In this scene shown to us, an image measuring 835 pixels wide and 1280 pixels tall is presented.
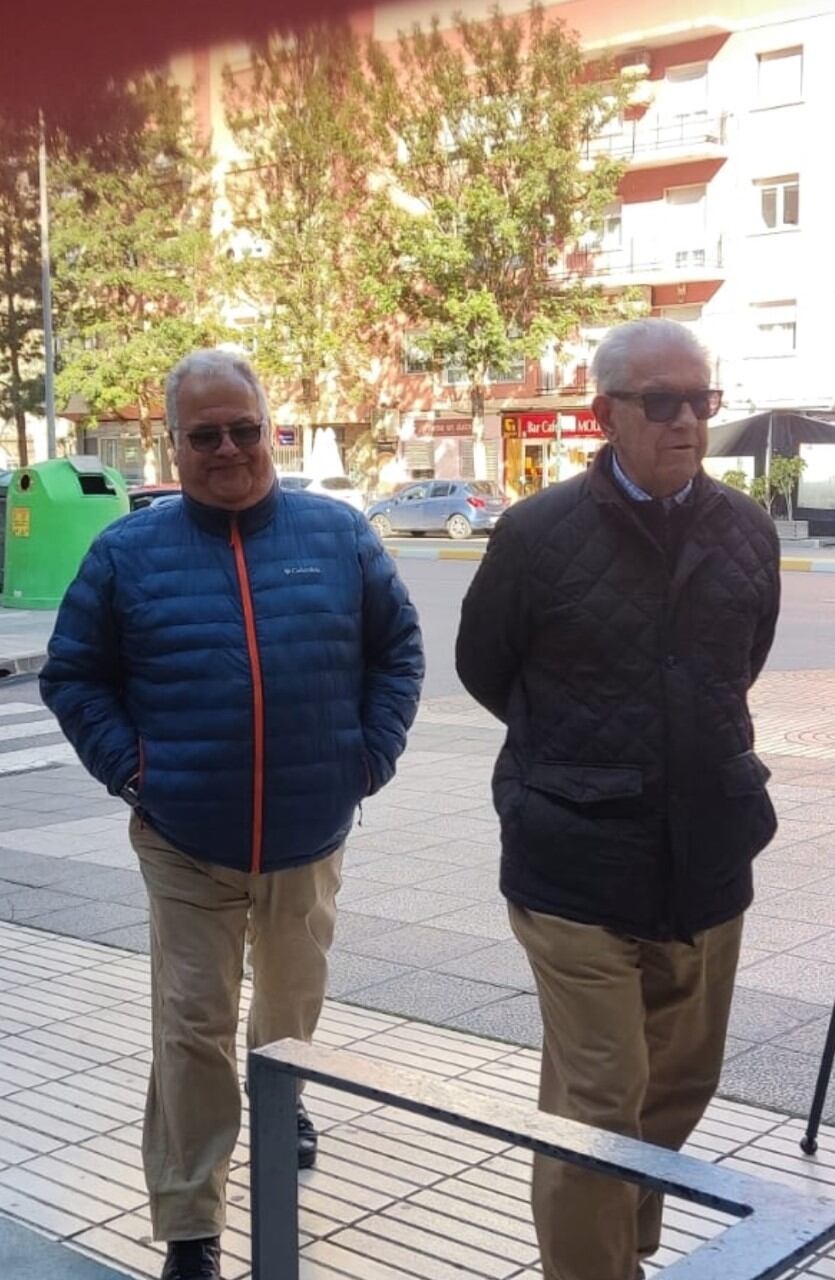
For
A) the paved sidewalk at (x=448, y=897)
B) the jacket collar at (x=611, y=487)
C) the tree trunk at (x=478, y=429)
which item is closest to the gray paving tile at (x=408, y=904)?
the paved sidewalk at (x=448, y=897)

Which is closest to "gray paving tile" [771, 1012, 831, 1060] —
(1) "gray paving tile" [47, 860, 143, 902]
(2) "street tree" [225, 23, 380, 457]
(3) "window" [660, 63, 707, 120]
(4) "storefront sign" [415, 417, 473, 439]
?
(1) "gray paving tile" [47, 860, 143, 902]

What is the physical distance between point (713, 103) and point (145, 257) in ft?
52.1

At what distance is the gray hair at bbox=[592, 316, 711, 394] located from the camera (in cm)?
277

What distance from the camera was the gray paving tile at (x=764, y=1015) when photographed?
4.64 metres

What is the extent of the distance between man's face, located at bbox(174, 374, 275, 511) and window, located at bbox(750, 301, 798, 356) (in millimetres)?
35827

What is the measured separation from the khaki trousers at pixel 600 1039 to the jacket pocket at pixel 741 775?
0.84 ft

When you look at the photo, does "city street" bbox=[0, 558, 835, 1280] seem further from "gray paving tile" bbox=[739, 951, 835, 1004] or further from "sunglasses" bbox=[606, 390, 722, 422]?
"sunglasses" bbox=[606, 390, 722, 422]

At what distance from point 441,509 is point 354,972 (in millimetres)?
31624

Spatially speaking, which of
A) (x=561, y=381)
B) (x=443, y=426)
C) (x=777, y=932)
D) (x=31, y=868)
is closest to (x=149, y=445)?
(x=443, y=426)

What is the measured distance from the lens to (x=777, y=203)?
37.8 metres

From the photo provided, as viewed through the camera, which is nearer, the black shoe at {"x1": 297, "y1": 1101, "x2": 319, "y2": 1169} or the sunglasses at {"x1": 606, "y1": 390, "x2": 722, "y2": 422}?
the sunglasses at {"x1": 606, "y1": 390, "x2": 722, "y2": 422}

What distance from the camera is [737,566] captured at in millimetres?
2885

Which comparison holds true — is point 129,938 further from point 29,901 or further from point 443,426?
point 443,426

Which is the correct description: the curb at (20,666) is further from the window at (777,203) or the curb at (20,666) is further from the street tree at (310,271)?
the window at (777,203)
